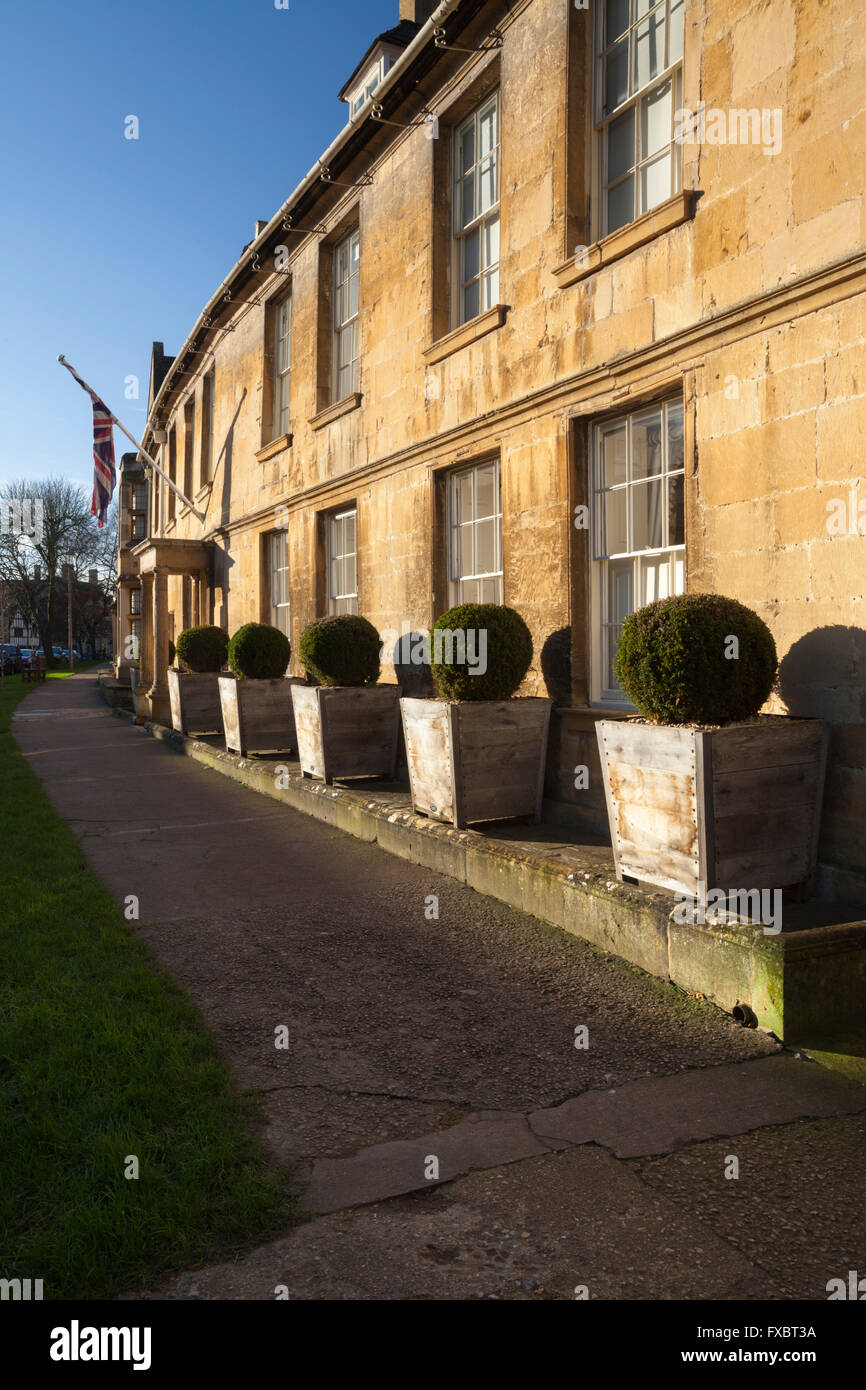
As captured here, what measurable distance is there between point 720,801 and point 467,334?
5858 millimetres

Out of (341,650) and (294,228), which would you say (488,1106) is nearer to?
(341,650)

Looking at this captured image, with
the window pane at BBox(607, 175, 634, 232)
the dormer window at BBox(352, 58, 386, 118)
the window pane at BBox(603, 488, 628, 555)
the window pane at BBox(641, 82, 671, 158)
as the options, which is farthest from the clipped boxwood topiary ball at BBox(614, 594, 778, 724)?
the dormer window at BBox(352, 58, 386, 118)

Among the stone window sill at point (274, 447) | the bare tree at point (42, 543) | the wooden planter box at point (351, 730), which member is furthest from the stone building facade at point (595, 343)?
the bare tree at point (42, 543)

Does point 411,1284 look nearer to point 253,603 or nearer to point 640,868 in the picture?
point 640,868

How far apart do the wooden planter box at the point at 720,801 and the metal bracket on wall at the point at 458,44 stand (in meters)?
7.01

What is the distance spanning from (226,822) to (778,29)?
720 cm

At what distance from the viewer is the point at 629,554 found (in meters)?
7.00

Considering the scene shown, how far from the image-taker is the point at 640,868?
498 cm

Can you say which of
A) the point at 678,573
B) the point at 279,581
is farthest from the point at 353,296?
the point at 678,573

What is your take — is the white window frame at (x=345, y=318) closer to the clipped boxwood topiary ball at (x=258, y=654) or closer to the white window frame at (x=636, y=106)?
the clipped boxwood topiary ball at (x=258, y=654)

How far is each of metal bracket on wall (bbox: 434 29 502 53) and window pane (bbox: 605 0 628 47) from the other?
1.48 meters

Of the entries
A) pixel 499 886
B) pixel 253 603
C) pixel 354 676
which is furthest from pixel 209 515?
pixel 499 886

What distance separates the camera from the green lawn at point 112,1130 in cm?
244

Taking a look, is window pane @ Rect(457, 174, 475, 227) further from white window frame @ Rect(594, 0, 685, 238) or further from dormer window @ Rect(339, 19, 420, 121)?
dormer window @ Rect(339, 19, 420, 121)
